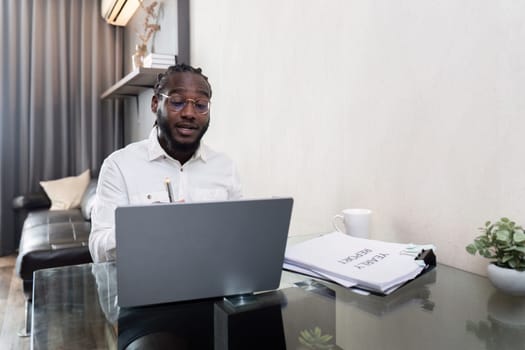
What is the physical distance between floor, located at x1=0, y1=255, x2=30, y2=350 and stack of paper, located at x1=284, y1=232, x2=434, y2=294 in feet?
5.78

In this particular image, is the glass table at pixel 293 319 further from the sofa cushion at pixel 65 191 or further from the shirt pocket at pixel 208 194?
the sofa cushion at pixel 65 191

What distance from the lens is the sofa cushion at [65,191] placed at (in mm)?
3820

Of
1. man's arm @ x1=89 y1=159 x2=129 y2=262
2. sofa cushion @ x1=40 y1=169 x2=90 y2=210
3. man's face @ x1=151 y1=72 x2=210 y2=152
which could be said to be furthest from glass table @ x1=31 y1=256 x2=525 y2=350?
sofa cushion @ x1=40 y1=169 x2=90 y2=210

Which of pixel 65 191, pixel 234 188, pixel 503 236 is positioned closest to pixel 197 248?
pixel 503 236

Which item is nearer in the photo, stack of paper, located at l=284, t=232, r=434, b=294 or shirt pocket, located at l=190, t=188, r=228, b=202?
stack of paper, located at l=284, t=232, r=434, b=294

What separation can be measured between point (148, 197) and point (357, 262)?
2.28ft

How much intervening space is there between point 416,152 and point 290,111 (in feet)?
2.19

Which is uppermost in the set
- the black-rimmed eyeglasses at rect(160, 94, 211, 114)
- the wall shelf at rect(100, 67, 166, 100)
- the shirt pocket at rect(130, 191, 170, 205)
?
the wall shelf at rect(100, 67, 166, 100)

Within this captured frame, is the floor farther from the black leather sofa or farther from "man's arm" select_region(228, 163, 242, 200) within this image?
"man's arm" select_region(228, 163, 242, 200)

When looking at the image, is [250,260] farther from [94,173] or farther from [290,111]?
[94,173]

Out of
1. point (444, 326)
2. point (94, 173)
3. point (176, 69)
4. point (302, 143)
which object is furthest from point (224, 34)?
point (94, 173)

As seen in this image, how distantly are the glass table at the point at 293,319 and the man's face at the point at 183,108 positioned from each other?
0.49m

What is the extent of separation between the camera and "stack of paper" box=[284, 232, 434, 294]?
2.88 feet

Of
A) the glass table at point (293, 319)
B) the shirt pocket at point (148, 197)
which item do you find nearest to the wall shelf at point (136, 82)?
the shirt pocket at point (148, 197)
